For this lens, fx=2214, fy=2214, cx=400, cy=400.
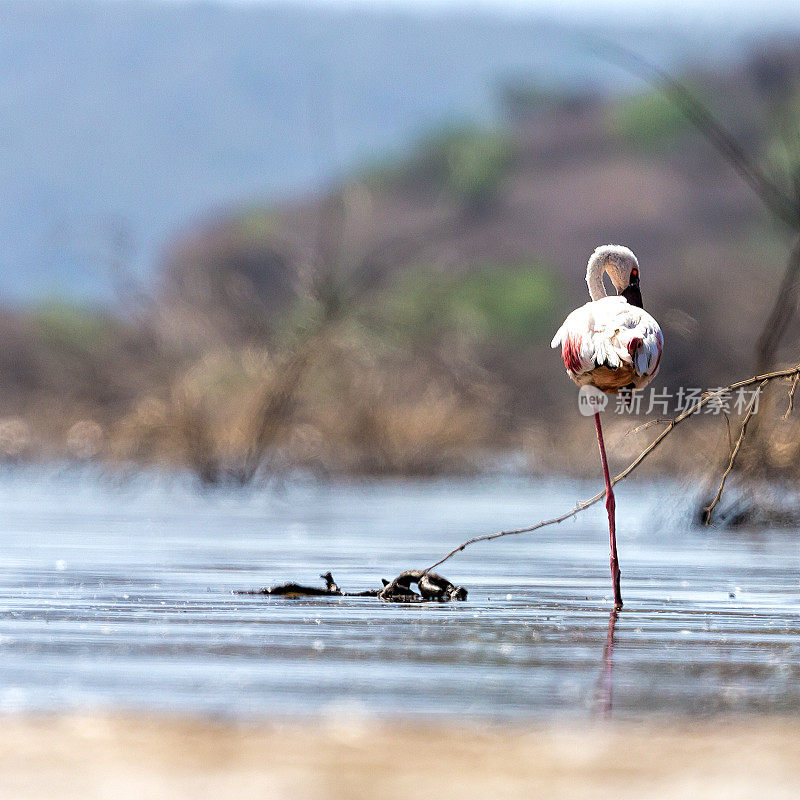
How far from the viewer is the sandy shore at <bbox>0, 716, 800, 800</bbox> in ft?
17.6

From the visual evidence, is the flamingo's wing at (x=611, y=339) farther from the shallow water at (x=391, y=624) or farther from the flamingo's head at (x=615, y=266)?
the shallow water at (x=391, y=624)

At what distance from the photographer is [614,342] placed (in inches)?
418

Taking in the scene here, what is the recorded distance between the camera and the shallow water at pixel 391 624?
716cm

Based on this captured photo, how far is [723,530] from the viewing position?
18.7 m

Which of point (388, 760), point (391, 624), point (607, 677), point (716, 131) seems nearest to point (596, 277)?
point (391, 624)

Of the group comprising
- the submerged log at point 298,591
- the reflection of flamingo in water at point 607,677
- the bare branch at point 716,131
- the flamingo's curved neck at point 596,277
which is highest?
the bare branch at point 716,131

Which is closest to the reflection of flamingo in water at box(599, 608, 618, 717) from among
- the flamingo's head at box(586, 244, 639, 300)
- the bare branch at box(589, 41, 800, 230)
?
the flamingo's head at box(586, 244, 639, 300)

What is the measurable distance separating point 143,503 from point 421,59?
445 feet

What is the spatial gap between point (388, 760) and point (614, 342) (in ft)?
16.7

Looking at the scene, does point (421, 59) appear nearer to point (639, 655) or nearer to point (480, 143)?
point (480, 143)

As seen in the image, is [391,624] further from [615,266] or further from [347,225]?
[347,225]

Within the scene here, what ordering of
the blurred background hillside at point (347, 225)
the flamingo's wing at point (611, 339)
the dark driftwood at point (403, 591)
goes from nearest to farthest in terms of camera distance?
the flamingo's wing at point (611, 339) → the dark driftwood at point (403, 591) → the blurred background hillside at point (347, 225)

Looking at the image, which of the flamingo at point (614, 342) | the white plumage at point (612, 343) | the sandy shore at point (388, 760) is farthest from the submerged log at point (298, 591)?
the sandy shore at point (388, 760)

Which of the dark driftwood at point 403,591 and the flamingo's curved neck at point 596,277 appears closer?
the dark driftwood at point 403,591
